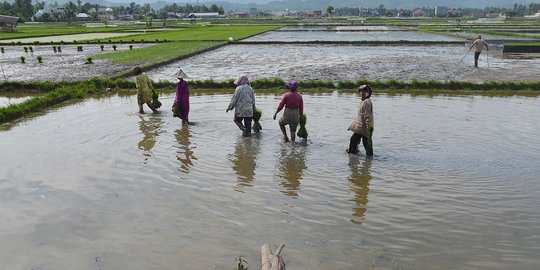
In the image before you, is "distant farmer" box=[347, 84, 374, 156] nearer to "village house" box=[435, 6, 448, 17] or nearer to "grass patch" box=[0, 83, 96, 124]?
"grass patch" box=[0, 83, 96, 124]

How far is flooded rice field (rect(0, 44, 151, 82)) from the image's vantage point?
1698 cm

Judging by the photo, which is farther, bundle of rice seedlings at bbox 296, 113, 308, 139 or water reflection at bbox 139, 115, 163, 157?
bundle of rice seedlings at bbox 296, 113, 308, 139

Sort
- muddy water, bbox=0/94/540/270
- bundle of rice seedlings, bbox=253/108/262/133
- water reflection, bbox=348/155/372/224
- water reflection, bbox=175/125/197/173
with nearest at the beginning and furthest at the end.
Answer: muddy water, bbox=0/94/540/270 → water reflection, bbox=348/155/372/224 → water reflection, bbox=175/125/197/173 → bundle of rice seedlings, bbox=253/108/262/133

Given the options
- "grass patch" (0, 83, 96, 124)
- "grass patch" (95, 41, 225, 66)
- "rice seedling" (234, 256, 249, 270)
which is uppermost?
"grass patch" (95, 41, 225, 66)

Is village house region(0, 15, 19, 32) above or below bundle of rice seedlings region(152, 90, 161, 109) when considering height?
above

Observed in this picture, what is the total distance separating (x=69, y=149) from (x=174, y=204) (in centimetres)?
329

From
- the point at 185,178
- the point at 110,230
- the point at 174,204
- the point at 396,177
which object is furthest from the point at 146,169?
the point at 396,177

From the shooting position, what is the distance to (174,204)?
565 centimetres

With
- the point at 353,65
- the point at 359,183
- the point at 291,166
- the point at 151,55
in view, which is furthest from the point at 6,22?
the point at 359,183

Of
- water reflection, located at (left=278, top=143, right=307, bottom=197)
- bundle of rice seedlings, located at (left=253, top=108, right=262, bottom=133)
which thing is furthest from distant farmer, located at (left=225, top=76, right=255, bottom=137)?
water reflection, located at (left=278, top=143, right=307, bottom=197)

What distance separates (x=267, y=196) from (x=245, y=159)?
5.35ft

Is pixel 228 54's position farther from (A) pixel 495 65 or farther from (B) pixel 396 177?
(B) pixel 396 177

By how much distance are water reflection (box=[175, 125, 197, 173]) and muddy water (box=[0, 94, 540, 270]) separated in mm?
38

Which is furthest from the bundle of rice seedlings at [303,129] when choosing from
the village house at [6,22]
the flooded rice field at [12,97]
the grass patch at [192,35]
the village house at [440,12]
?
the village house at [440,12]
